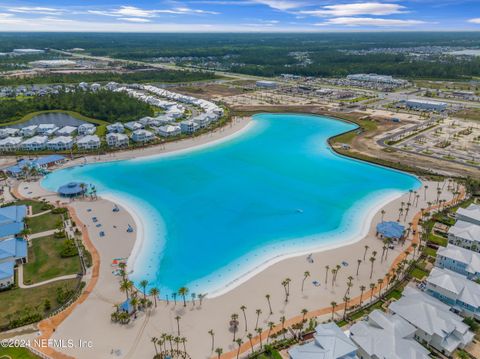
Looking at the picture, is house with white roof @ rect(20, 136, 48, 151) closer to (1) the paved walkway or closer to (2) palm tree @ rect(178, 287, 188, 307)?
(1) the paved walkway

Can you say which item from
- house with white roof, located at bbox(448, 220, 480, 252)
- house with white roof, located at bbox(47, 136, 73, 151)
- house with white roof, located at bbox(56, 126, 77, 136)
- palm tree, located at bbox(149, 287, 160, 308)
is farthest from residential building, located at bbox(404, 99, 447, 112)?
palm tree, located at bbox(149, 287, 160, 308)

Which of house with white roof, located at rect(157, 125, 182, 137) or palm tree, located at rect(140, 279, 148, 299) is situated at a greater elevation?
house with white roof, located at rect(157, 125, 182, 137)

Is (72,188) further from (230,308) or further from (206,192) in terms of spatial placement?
(230,308)

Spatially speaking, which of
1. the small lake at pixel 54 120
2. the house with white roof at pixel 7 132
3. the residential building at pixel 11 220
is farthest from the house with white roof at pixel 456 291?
the small lake at pixel 54 120

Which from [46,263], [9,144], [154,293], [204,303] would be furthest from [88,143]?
[204,303]

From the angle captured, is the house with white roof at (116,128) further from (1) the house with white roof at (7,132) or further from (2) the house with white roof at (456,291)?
(2) the house with white roof at (456,291)

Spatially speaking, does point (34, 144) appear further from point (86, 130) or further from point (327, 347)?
point (327, 347)
